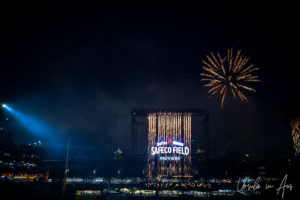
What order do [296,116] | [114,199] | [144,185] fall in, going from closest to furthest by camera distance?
[114,199], [296,116], [144,185]

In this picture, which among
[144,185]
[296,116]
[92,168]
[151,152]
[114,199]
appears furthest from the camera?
[92,168]

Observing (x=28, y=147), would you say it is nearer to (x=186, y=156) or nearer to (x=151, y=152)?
(x=151, y=152)

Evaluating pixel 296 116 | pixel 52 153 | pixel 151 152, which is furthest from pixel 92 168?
pixel 296 116

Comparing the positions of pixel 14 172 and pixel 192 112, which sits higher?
pixel 192 112

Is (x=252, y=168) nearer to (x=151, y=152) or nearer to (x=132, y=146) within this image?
(x=151, y=152)

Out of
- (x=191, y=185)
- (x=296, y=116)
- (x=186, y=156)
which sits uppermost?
(x=296, y=116)

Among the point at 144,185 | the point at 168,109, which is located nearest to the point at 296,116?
the point at 168,109

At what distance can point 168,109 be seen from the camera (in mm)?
54438

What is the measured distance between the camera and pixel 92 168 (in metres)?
71.9

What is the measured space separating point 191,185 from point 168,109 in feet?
54.5

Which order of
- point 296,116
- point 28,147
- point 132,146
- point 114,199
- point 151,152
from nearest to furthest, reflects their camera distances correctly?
point 114,199
point 296,116
point 28,147
point 132,146
point 151,152

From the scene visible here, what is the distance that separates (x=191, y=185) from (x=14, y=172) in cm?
3365

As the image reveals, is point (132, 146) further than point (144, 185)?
Yes

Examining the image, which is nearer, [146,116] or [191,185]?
[191,185]
